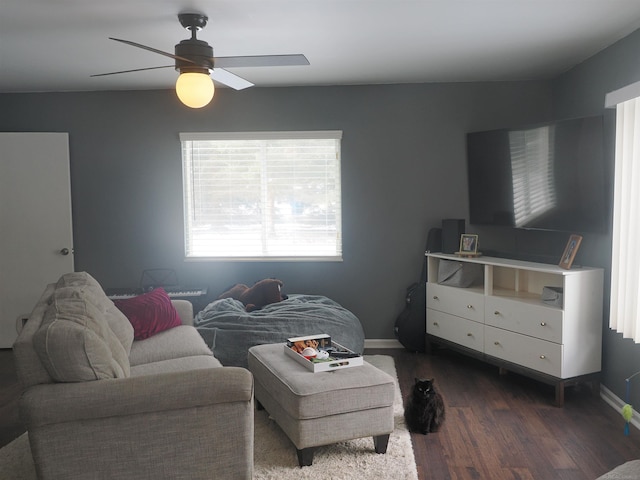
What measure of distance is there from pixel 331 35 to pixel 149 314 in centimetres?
212

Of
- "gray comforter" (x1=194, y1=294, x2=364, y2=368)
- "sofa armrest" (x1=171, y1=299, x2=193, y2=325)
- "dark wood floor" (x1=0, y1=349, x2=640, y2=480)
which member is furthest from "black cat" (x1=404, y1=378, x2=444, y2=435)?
"sofa armrest" (x1=171, y1=299, x2=193, y2=325)

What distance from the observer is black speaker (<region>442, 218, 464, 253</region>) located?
4.82m

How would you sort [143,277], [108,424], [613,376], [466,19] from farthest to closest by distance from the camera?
1. [143,277]
2. [613,376]
3. [466,19]
4. [108,424]

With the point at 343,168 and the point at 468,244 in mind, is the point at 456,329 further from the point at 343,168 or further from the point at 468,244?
the point at 343,168

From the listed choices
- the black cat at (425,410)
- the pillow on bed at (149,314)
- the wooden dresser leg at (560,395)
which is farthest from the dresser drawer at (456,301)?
the pillow on bed at (149,314)

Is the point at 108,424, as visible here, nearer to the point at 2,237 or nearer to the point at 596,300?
the point at 596,300

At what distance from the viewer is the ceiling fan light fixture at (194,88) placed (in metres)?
2.98

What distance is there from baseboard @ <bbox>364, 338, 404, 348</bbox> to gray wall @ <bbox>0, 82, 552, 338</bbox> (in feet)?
0.15

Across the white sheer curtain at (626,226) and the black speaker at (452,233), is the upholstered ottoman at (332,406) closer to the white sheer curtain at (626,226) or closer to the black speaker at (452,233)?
the white sheer curtain at (626,226)

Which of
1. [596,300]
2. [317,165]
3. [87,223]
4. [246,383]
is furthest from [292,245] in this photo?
[246,383]

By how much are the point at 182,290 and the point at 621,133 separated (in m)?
3.50

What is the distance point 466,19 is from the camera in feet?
10.6

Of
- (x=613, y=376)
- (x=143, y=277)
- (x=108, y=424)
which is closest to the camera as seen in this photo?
(x=108, y=424)

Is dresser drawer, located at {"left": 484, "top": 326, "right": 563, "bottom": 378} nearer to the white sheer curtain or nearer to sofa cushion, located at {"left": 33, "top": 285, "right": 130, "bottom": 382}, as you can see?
the white sheer curtain
